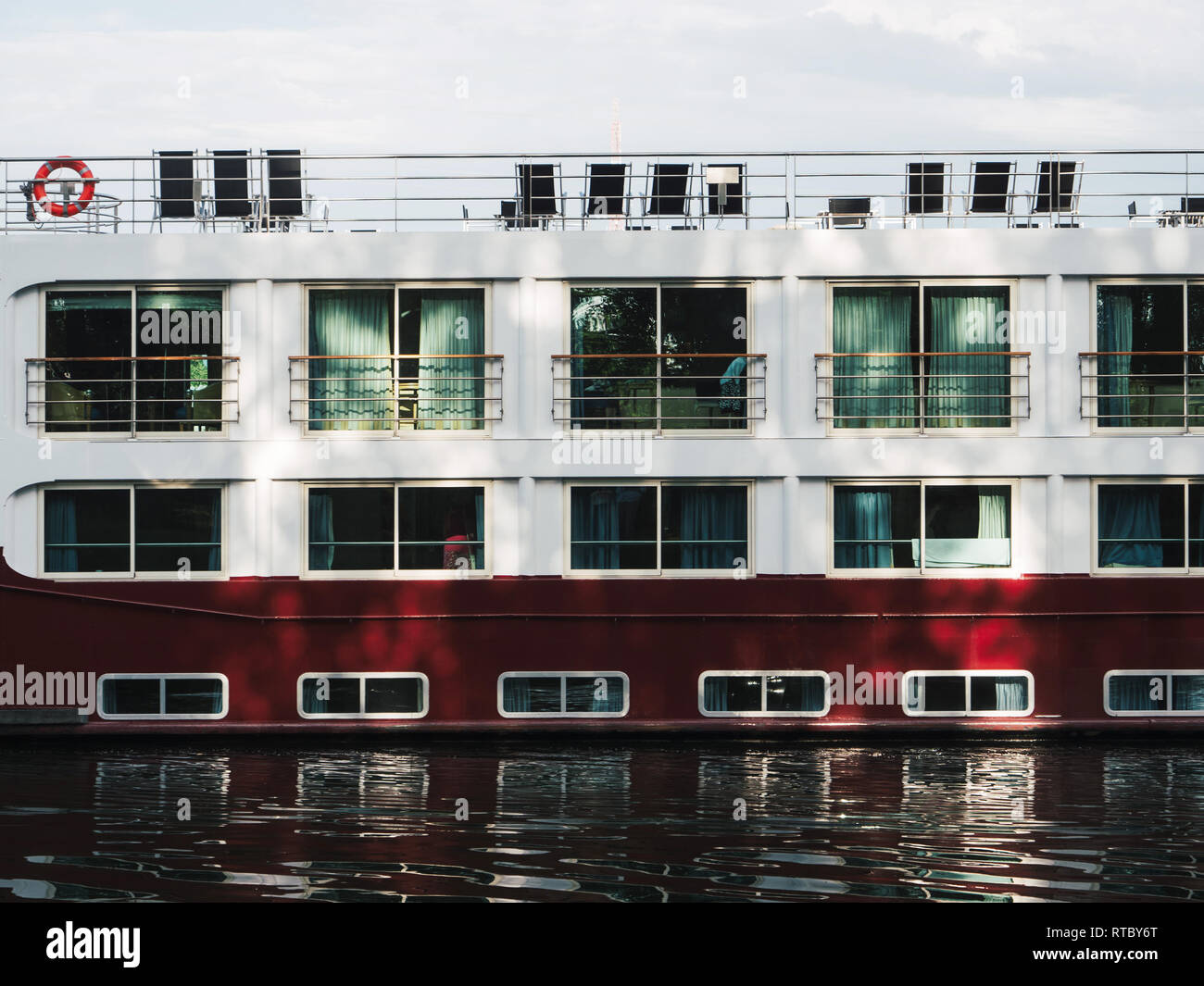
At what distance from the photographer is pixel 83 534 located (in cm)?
1617

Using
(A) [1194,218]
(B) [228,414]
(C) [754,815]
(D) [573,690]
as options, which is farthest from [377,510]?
(A) [1194,218]

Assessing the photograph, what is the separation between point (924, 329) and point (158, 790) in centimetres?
1008

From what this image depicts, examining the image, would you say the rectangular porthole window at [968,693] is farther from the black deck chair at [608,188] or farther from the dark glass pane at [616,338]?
the black deck chair at [608,188]

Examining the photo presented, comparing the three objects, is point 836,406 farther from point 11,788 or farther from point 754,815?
point 11,788

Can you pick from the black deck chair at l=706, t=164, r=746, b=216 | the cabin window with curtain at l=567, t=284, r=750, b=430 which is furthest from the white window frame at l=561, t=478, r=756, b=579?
the black deck chair at l=706, t=164, r=746, b=216

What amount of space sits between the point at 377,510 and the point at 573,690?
10.5 feet

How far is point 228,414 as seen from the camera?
16.4m

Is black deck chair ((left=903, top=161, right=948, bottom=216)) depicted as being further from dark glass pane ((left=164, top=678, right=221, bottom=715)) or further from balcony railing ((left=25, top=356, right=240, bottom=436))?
dark glass pane ((left=164, top=678, right=221, bottom=715))

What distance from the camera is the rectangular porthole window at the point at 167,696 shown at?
51.4ft

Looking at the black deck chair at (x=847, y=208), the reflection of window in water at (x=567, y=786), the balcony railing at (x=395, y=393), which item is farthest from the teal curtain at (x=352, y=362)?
the black deck chair at (x=847, y=208)

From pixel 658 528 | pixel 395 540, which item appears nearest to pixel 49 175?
pixel 395 540

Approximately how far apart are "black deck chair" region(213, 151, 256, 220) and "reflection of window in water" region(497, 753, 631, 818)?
7.76 metres

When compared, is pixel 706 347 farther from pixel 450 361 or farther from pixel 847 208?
pixel 450 361

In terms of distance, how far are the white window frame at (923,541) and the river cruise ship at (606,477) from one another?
4 cm
